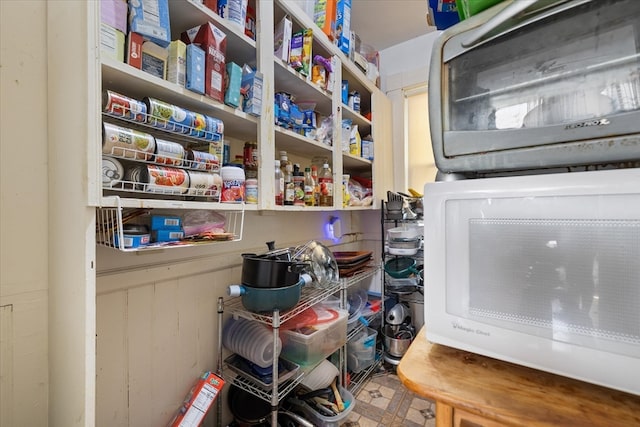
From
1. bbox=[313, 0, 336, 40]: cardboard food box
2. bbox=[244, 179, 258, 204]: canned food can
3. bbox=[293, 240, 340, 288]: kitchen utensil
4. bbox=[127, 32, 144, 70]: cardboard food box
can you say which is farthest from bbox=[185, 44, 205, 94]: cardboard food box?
bbox=[313, 0, 336, 40]: cardboard food box

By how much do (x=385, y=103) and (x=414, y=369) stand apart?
80.0 inches

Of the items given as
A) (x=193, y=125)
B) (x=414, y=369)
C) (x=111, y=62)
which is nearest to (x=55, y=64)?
(x=111, y=62)

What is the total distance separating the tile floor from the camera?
1386 millimetres

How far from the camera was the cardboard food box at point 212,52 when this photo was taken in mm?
862

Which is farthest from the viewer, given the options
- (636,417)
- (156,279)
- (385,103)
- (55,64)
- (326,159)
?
(385,103)

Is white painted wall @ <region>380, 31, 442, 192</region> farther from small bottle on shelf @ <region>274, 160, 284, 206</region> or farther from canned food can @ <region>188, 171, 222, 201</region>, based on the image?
canned food can @ <region>188, 171, 222, 201</region>

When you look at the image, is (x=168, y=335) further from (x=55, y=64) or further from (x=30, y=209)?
(x=55, y=64)

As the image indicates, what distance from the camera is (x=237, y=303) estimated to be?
125 cm

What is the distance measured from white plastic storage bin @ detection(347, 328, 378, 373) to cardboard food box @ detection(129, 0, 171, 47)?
1.74 m

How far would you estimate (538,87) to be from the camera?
0.59 metres

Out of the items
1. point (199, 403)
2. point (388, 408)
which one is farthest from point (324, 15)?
point (388, 408)

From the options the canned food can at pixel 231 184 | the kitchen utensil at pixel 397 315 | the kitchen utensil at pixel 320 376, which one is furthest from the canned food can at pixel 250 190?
the kitchen utensil at pixel 397 315

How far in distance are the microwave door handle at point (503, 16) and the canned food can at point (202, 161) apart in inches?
29.1

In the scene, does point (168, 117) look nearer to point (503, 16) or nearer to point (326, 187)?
point (503, 16)
